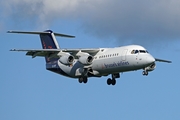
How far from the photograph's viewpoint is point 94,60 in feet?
171

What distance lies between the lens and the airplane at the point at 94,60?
161ft

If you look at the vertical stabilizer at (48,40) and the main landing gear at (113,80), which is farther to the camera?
the vertical stabilizer at (48,40)

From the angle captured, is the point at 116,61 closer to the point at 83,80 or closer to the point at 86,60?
the point at 86,60

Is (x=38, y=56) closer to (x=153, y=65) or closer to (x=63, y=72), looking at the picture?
(x=63, y=72)

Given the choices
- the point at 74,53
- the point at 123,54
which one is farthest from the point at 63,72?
the point at 123,54

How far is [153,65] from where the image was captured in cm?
5119

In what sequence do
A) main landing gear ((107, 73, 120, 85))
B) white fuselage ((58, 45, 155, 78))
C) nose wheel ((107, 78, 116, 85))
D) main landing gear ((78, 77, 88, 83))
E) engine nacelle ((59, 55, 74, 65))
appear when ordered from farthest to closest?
nose wheel ((107, 78, 116, 85)), main landing gear ((107, 73, 120, 85)), main landing gear ((78, 77, 88, 83)), engine nacelle ((59, 55, 74, 65)), white fuselage ((58, 45, 155, 78))

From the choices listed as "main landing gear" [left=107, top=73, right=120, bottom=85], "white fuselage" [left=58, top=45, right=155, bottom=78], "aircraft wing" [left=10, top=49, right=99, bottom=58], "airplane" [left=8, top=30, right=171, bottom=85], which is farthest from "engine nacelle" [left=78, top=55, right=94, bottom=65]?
"main landing gear" [left=107, top=73, right=120, bottom=85]

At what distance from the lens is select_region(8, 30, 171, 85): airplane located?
48969mm

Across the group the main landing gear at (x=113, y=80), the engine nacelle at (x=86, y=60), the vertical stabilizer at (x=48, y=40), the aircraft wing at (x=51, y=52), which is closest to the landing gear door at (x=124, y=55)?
the engine nacelle at (x=86, y=60)

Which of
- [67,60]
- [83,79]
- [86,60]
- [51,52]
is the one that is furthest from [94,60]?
[51,52]

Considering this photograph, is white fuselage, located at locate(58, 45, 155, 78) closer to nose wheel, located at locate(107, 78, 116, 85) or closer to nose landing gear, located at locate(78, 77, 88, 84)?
nose landing gear, located at locate(78, 77, 88, 84)

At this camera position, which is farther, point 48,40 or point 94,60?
point 48,40

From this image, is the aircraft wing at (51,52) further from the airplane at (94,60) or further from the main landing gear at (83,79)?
the main landing gear at (83,79)
